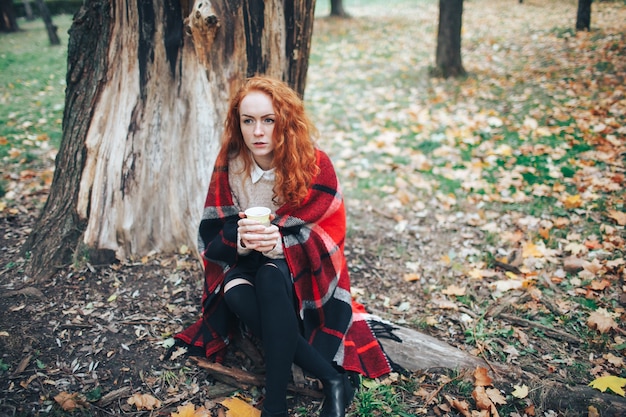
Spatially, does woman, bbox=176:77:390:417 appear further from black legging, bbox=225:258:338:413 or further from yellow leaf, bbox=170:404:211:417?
yellow leaf, bbox=170:404:211:417

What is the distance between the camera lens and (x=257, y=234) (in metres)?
2.04

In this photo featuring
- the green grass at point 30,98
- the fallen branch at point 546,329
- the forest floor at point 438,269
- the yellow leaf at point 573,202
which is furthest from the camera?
the green grass at point 30,98

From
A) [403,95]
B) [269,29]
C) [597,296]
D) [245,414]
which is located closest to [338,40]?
Result: [403,95]

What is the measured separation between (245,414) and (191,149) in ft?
5.79

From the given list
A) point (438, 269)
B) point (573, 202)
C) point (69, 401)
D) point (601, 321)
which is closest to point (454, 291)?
point (438, 269)

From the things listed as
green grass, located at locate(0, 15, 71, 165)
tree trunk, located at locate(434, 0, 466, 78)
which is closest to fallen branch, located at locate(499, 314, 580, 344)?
green grass, located at locate(0, 15, 71, 165)

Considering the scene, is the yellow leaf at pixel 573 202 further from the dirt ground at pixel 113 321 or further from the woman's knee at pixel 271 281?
the woman's knee at pixel 271 281

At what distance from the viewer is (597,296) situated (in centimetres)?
285

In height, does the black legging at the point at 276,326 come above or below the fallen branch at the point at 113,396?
above

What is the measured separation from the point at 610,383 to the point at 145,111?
10.7 feet

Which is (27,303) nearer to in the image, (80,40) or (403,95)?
(80,40)

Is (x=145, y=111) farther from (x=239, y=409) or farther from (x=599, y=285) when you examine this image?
(x=599, y=285)

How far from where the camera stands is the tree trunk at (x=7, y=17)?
12859 mm

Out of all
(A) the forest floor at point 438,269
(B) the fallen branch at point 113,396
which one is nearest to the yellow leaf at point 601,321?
(A) the forest floor at point 438,269
